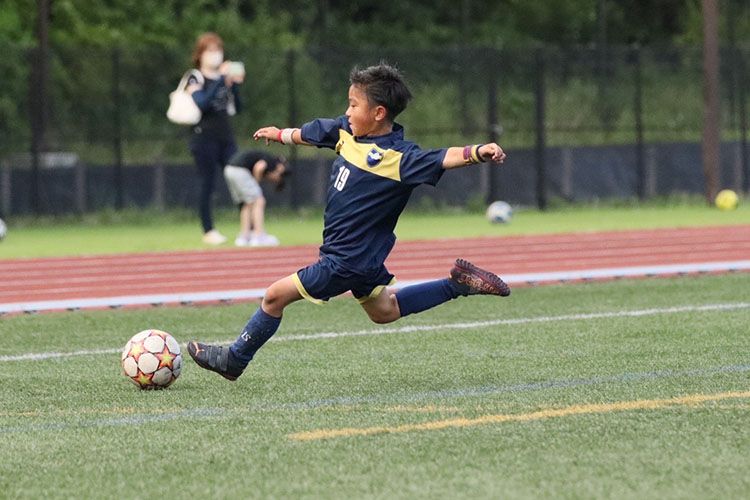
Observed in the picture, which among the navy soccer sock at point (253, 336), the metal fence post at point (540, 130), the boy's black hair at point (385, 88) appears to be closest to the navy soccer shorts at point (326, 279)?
the navy soccer sock at point (253, 336)

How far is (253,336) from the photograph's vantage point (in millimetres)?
7531

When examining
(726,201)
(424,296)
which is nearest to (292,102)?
(726,201)

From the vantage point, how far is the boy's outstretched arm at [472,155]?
701 cm

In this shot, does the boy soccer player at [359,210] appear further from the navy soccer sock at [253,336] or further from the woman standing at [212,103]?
the woman standing at [212,103]

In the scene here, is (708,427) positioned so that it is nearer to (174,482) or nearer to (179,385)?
(174,482)

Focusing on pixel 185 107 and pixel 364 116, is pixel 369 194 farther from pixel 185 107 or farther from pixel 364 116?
pixel 185 107

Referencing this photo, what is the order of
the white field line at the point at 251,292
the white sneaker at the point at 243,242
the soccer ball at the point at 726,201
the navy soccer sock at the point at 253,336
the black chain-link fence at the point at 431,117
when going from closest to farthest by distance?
1. the navy soccer sock at the point at 253,336
2. the white field line at the point at 251,292
3. the white sneaker at the point at 243,242
4. the black chain-link fence at the point at 431,117
5. the soccer ball at the point at 726,201

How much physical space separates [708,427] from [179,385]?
9.21ft

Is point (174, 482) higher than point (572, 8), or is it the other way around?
point (572, 8)

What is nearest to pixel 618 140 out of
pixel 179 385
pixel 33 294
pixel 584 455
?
pixel 33 294

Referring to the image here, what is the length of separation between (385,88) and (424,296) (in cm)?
117

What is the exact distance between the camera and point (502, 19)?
47.7 m

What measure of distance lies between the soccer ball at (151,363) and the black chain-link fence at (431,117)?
15.4 metres

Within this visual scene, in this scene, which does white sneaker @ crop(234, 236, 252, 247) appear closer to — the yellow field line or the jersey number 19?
the jersey number 19
